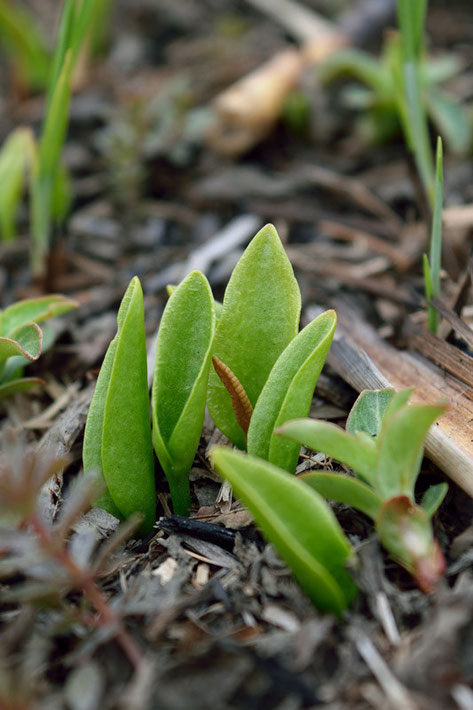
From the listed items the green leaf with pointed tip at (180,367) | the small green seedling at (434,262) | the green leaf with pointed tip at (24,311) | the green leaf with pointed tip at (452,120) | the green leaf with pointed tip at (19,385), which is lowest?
the green leaf with pointed tip at (19,385)

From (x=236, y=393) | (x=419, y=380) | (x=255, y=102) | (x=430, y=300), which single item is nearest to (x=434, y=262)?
(x=430, y=300)

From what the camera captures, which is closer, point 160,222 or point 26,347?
point 26,347

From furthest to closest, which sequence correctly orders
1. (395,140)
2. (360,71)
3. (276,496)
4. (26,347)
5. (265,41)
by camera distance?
1. (265,41)
2. (395,140)
3. (360,71)
4. (26,347)
5. (276,496)

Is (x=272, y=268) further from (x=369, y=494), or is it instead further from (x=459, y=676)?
(x=459, y=676)

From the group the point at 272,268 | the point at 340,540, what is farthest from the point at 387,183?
the point at 340,540

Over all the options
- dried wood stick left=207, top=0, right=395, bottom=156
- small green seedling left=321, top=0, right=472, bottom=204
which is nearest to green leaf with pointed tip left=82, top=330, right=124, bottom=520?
small green seedling left=321, top=0, right=472, bottom=204

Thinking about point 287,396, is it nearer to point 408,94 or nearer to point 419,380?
point 419,380

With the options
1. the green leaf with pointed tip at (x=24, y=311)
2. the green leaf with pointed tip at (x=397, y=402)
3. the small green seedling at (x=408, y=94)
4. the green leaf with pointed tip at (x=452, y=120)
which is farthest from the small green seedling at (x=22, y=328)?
the green leaf with pointed tip at (x=452, y=120)

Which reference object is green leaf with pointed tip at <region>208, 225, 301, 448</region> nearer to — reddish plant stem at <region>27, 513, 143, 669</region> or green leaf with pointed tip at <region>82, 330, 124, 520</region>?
green leaf with pointed tip at <region>82, 330, 124, 520</region>

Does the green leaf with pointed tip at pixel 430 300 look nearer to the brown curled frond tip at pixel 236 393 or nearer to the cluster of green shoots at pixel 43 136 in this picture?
the brown curled frond tip at pixel 236 393
